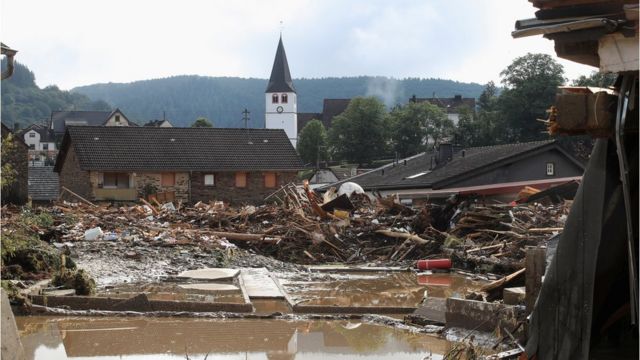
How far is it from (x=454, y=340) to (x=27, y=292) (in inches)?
294

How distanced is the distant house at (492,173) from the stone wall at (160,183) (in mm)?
14077

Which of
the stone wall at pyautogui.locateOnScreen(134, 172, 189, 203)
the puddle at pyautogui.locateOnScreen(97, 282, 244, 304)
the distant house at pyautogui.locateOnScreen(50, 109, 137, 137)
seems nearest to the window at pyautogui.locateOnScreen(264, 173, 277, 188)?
the stone wall at pyautogui.locateOnScreen(134, 172, 189, 203)

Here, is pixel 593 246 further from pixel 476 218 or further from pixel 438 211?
pixel 438 211

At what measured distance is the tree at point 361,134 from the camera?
9875 cm

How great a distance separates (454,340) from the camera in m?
11.1

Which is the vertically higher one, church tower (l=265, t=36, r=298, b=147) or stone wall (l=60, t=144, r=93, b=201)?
church tower (l=265, t=36, r=298, b=147)

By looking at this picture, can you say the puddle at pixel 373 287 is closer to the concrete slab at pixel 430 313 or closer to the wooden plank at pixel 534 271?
the concrete slab at pixel 430 313

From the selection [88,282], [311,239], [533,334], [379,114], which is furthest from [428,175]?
[379,114]

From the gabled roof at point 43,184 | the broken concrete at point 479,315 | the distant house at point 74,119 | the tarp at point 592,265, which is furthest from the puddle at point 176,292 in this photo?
the distant house at point 74,119

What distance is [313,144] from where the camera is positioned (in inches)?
4168

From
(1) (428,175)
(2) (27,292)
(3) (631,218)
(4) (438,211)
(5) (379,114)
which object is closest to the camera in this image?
(3) (631,218)

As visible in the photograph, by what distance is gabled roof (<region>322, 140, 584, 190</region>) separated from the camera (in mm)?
41219

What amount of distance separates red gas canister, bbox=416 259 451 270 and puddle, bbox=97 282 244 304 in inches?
284

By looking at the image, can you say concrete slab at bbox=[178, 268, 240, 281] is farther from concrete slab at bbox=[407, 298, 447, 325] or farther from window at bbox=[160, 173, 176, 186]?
window at bbox=[160, 173, 176, 186]
